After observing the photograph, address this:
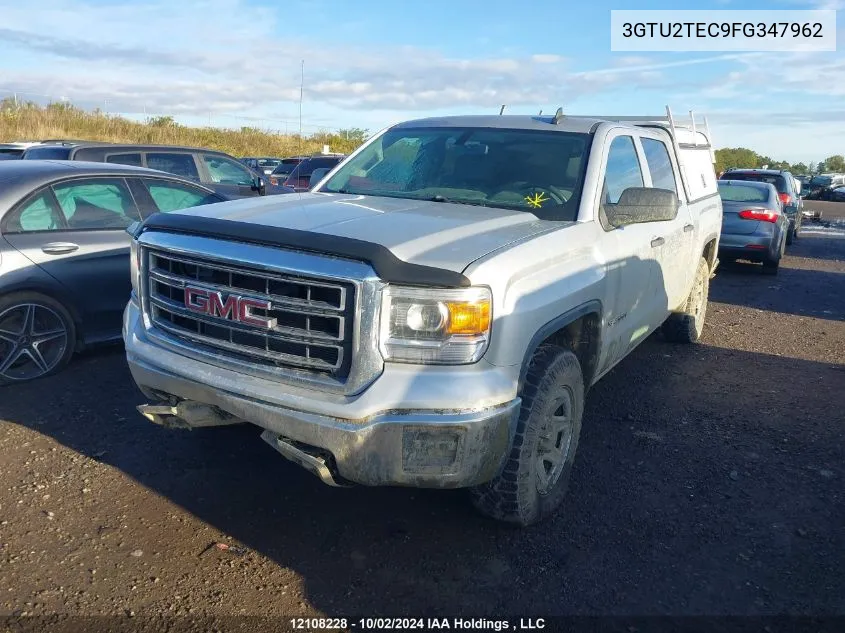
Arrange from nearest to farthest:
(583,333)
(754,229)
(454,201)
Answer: (583,333) → (454,201) → (754,229)

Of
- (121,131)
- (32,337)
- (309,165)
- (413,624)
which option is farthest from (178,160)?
(121,131)

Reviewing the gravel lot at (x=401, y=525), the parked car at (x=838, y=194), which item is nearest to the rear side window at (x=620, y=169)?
the gravel lot at (x=401, y=525)

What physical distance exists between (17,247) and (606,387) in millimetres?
4493

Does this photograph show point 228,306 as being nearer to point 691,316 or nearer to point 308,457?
point 308,457

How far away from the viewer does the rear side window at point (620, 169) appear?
4.44 m

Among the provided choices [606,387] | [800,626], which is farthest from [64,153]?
[800,626]

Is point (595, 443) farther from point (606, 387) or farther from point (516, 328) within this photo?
point (516, 328)

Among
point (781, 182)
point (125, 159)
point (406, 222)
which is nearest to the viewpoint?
point (406, 222)

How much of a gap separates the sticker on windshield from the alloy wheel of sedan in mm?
3517

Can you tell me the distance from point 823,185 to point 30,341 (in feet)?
151

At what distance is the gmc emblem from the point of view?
310 cm

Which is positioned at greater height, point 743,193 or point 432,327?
point 743,193

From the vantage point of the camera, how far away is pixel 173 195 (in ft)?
21.4

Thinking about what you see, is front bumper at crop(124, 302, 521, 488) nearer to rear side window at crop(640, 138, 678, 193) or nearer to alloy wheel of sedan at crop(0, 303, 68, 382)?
alloy wheel of sedan at crop(0, 303, 68, 382)
